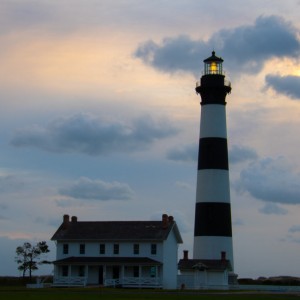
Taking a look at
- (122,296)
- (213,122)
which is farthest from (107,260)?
(122,296)

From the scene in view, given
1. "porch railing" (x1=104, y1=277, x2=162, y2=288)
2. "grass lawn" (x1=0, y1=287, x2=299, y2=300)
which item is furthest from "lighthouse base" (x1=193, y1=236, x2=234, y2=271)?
"grass lawn" (x1=0, y1=287, x2=299, y2=300)

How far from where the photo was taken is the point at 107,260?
66.2m

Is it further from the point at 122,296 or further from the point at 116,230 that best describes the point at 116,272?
the point at 122,296

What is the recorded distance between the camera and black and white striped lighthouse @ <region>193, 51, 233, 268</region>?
66.0 metres

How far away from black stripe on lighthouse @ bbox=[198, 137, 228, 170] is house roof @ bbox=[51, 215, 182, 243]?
5.66 metres

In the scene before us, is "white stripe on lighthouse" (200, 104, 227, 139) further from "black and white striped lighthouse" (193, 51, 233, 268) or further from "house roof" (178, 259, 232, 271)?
"house roof" (178, 259, 232, 271)

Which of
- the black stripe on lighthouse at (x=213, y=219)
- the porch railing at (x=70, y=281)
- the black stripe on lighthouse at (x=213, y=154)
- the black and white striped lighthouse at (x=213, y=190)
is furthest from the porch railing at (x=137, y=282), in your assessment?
the black stripe on lighthouse at (x=213, y=154)

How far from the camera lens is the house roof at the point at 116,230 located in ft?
219

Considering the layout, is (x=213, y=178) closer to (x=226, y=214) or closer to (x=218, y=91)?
(x=226, y=214)

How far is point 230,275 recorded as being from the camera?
69062 mm

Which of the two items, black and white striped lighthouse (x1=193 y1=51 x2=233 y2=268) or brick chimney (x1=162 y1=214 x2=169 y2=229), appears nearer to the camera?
black and white striped lighthouse (x1=193 y1=51 x2=233 y2=268)

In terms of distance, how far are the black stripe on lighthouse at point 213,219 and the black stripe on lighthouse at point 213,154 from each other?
3092 millimetres

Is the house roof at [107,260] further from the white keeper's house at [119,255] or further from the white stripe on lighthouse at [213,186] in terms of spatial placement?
the white stripe on lighthouse at [213,186]

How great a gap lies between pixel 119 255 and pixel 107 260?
3.96 feet
